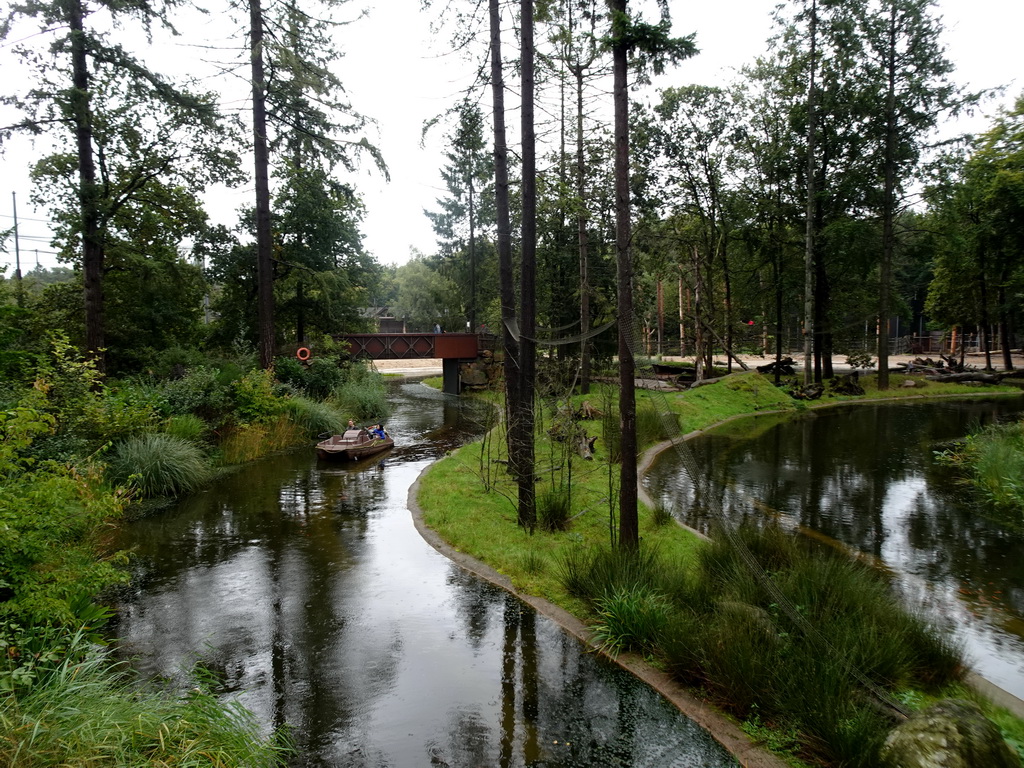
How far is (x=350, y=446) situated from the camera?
1470 centimetres

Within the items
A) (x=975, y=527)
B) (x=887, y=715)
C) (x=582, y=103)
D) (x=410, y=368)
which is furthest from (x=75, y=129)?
(x=410, y=368)

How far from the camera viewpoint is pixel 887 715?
425 centimetres

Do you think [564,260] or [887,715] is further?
[564,260]

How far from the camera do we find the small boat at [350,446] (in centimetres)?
1463

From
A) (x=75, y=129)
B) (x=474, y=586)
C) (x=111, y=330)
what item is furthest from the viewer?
(x=111, y=330)

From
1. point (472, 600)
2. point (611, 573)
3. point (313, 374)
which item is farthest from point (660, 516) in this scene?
point (313, 374)

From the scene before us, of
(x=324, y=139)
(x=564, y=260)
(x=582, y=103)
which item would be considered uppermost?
(x=582, y=103)

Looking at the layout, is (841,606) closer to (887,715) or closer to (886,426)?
(887,715)

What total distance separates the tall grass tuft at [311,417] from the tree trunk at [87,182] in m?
4.58

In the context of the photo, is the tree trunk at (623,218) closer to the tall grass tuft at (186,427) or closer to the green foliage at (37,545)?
the green foliage at (37,545)

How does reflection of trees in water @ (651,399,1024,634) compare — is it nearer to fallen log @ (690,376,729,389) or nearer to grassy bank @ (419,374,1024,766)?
grassy bank @ (419,374,1024,766)

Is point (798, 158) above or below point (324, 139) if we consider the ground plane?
above

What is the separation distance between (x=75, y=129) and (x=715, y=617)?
1681 centimetres

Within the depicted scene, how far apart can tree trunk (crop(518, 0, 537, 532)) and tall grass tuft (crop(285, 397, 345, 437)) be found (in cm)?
928
